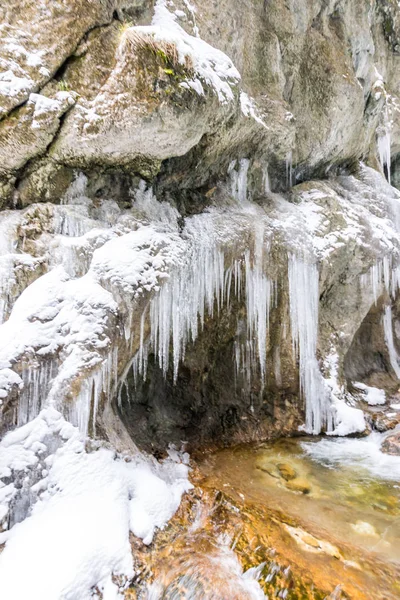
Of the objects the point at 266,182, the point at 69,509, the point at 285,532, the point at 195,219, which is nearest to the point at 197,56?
the point at 195,219

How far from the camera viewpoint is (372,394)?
9.34m

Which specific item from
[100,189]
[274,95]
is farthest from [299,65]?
[100,189]

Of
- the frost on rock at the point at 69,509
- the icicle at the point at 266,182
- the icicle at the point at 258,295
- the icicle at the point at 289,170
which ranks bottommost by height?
the frost on rock at the point at 69,509

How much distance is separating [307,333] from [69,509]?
18.3 feet

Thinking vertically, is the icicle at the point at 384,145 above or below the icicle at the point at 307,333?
above

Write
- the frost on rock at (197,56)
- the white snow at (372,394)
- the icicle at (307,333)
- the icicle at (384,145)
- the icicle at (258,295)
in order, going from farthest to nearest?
the icicle at (384,145) < the white snow at (372,394) < the icicle at (307,333) < the icicle at (258,295) < the frost on rock at (197,56)

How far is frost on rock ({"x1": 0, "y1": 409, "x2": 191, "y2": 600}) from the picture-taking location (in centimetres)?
347

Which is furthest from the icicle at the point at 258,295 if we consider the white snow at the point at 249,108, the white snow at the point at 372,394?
the white snow at the point at 372,394

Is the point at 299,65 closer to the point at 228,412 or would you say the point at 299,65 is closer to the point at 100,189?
the point at 100,189

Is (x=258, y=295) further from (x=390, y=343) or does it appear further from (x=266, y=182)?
(x=390, y=343)

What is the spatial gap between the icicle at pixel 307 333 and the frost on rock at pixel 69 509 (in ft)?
12.3

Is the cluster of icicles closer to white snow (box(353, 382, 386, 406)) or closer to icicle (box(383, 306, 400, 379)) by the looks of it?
white snow (box(353, 382, 386, 406))

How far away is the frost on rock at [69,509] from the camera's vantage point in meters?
3.47

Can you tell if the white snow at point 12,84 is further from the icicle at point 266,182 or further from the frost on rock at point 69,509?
the icicle at point 266,182
